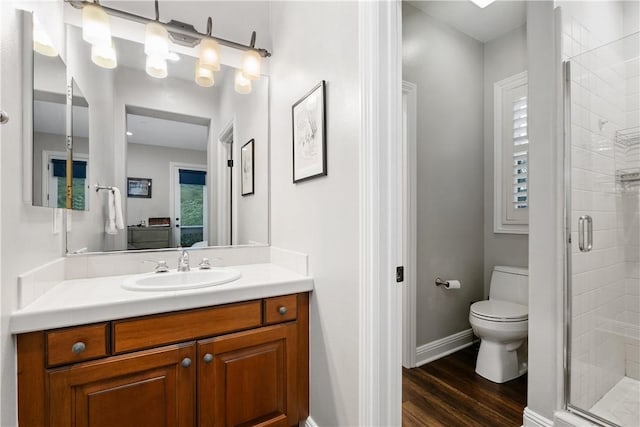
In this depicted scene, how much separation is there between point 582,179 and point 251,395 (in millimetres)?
1900

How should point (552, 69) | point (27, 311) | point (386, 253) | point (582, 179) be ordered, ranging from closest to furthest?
point (27, 311)
point (386, 253)
point (552, 69)
point (582, 179)

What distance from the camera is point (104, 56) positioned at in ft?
5.11

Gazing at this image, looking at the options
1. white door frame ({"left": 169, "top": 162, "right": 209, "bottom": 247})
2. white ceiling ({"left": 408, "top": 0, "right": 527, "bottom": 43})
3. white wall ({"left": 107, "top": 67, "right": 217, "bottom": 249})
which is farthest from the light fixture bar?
white ceiling ({"left": 408, "top": 0, "right": 527, "bottom": 43})

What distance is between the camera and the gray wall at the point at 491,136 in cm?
242

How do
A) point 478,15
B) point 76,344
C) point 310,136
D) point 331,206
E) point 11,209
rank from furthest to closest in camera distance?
point 478,15, point 310,136, point 331,206, point 76,344, point 11,209

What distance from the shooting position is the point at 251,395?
52.7 inches

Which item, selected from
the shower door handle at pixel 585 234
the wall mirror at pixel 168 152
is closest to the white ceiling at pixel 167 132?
the wall mirror at pixel 168 152

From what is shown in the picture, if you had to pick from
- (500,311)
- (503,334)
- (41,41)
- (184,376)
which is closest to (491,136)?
(500,311)

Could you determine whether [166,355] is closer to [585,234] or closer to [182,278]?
[182,278]

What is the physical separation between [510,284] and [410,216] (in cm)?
97

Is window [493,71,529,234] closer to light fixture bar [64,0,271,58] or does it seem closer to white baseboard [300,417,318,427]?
light fixture bar [64,0,271,58]

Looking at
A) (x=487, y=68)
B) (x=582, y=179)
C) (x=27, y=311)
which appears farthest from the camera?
(x=487, y=68)

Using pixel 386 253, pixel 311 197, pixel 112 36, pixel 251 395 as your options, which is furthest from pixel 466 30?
pixel 251 395

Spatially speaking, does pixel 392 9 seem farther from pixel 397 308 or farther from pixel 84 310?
pixel 84 310
